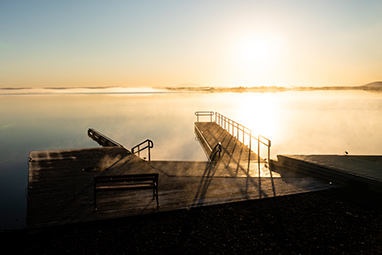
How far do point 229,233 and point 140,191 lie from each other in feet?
11.3

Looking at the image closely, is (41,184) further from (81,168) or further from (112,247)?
(112,247)

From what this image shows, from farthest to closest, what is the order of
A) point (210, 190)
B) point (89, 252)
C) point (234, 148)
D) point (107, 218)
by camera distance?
point (234, 148) → point (210, 190) → point (107, 218) → point (89, 252)

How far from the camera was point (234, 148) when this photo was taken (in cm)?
1639

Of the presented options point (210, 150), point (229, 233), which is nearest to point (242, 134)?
point (210, 150)

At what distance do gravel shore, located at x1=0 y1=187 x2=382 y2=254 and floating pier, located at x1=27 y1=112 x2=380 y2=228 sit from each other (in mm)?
438

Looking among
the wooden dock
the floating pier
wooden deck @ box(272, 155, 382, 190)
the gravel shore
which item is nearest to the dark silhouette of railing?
wooden deck @ box(272, 155, 382, 190)

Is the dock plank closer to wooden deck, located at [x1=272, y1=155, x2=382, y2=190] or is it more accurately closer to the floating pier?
the floating pier

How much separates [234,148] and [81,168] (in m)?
9.12

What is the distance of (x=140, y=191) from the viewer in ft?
27.0

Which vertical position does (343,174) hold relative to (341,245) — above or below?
above

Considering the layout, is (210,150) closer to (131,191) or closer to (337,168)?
(337,168)

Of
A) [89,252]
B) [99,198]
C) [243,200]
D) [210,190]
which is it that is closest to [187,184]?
[210,190]

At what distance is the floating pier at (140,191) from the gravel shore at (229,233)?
438 mm

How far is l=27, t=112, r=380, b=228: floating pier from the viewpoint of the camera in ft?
22.5
